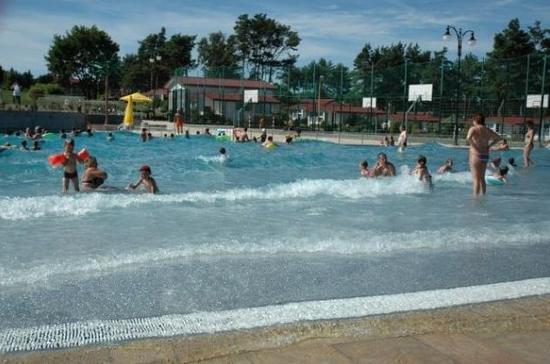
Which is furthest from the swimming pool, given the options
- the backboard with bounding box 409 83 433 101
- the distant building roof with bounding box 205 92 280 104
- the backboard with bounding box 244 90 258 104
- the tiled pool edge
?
the distant building roof with bounding box 205 92 280 104

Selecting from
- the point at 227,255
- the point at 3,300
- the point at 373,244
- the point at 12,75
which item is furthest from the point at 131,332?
the point at 12,75

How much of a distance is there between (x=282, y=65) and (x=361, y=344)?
68875 millimetres

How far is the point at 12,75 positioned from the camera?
65.0 meters

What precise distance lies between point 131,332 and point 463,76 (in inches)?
1488

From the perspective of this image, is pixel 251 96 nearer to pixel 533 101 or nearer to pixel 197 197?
pixel 533 101

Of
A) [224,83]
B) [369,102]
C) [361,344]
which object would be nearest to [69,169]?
[361,344]

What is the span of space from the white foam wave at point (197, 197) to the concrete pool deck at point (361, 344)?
17.5 feet

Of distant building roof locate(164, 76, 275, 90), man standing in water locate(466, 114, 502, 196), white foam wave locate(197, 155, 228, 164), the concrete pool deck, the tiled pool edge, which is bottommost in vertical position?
white foam wave locate(197, 155, 228, 164)

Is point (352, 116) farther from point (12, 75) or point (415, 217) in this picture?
point (12, 75)

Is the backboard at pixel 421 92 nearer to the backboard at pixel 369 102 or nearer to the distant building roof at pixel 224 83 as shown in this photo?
the backboard at pixel 369 102

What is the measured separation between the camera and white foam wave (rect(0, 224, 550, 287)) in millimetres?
4867

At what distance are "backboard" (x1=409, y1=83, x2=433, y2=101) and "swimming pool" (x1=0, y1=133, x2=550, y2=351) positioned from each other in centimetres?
2361

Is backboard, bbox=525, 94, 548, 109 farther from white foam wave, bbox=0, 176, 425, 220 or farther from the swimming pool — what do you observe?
white foam wave, bbox=0, 176, 425, 220

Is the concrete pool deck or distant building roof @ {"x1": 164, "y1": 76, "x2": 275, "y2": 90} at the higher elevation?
distant building roof @ {"x1": 164, "y1": 76, "x2": 275, "y2": 90}
